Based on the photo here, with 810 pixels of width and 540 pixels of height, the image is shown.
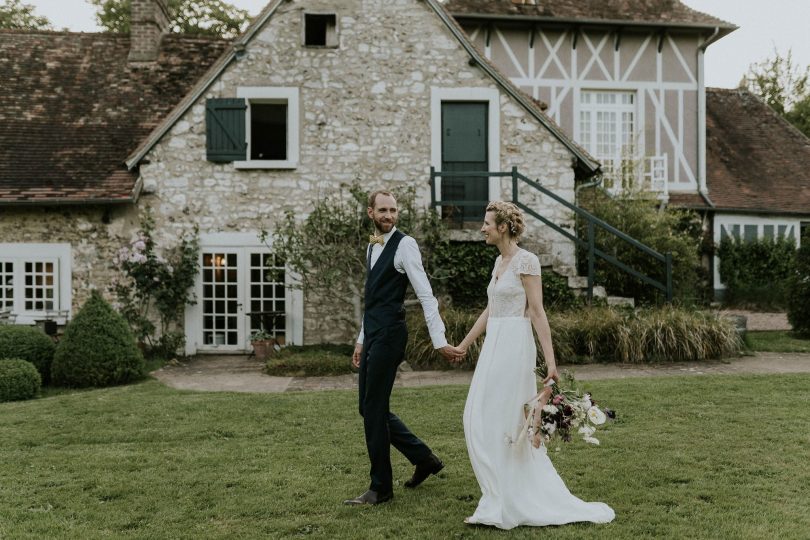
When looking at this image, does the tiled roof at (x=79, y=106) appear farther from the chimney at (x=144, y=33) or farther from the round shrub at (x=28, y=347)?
the round shrub at (x=28, y=347)

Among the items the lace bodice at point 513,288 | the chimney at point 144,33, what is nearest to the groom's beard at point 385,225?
the lace bodice at point 513,288

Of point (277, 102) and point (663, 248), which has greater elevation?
point (277, 102)

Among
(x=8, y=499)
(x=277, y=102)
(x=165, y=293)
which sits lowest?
(x=8, y=499)

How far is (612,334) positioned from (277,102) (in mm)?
6934

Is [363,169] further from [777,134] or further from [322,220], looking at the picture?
[777,134]

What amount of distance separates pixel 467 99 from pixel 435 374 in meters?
5.27

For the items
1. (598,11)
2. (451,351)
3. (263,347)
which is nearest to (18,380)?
(263,347)

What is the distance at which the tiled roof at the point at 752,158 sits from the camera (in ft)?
60.7

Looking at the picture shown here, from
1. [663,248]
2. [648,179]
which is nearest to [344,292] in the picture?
[663,248]

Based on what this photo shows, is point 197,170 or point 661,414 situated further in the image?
point 197,170

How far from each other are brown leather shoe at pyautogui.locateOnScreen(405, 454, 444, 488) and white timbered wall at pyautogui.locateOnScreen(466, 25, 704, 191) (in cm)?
1446

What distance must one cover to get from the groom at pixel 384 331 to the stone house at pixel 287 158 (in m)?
7.74

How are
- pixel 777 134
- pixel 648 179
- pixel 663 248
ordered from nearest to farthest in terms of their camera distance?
pixel 663 248 < pixel 648 179 < pixel 777 134

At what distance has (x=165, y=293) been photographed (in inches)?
463
